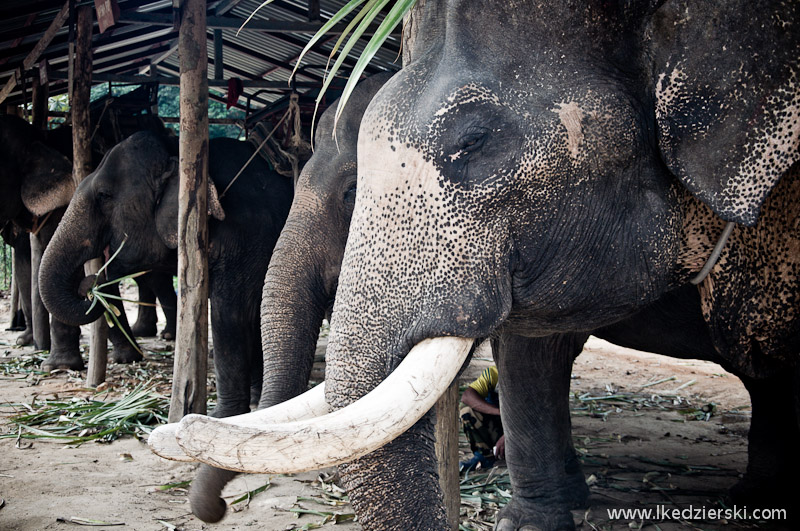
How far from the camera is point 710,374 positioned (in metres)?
6.54

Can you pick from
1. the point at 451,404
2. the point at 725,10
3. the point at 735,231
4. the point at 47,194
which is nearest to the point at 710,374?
the point at 451,404

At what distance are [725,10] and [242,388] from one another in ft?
12.5

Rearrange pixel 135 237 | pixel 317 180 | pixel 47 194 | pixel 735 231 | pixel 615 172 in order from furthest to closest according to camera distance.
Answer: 1. pixel 47 194
2. pixel 135 237
3. pixel 317 180
4. pixel 735 231
5. pixel 615 172

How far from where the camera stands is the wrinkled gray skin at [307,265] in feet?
11.2

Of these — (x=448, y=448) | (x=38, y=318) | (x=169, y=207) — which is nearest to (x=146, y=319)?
(x=38, y=318)

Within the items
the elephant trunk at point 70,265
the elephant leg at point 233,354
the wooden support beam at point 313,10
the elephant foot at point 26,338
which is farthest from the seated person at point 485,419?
the elephant foot at point 26,338

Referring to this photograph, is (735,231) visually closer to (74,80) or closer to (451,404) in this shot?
(451,404)

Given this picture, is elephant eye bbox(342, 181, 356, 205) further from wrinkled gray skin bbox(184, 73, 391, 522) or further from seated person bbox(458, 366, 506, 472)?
seated person bbox(458, 366, 506, 472)

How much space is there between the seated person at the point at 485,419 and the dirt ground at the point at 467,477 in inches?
4.5

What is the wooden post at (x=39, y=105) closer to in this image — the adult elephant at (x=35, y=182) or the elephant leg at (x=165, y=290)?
the adult elephant at (x=35, y=182)

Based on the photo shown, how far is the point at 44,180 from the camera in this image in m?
7.17

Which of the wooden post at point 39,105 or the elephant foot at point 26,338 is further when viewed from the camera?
the elephant foot at point 26,338

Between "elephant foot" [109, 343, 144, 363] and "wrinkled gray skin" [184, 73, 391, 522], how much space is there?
4002 millimetres

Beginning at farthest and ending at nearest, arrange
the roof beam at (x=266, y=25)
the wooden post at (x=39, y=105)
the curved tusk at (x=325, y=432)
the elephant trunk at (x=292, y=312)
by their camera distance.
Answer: the wooden post at (x=39, y=105), the roof beam at (x=266, y=25), the elephant trunk at (x=292, y=312), the curved tusk at (x=325, y=432)
